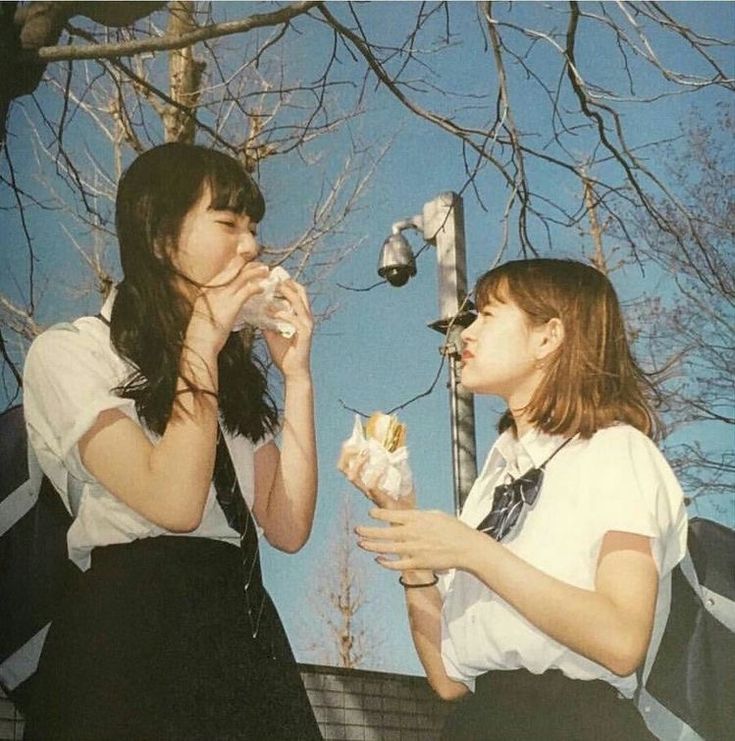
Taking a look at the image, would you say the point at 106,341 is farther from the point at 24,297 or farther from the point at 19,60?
the point at 19,60

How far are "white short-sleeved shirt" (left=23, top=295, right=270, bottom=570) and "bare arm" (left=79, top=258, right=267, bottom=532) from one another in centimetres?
2

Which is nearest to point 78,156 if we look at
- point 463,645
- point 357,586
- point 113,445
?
point 113,445

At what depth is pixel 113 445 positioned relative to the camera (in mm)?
1428

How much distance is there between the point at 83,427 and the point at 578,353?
77cm

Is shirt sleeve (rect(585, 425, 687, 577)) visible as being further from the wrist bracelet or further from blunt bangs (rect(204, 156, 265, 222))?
blunt bangs (rect(204, 156, 265, 222))

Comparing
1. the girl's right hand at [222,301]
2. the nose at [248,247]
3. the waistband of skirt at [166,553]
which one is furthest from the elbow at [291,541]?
the nose at [248,247]

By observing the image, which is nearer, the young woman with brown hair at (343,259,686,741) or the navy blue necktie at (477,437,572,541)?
the young woman with brown hair at (343,259,686,741)

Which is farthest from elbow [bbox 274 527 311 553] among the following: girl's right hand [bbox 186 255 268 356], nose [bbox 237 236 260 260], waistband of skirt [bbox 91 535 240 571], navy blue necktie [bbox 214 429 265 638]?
nose [bbox 237 236 260 260]

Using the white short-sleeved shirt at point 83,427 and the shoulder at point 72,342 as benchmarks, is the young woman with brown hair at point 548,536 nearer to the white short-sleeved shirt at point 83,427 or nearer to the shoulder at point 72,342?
the white short-sleeved shirt at point 83,427

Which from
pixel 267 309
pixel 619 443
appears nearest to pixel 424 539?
pixel 619 443

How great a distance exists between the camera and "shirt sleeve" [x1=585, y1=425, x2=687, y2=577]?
1461mm

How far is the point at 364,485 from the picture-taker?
5.22 feet

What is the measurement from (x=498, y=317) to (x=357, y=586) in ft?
1.64

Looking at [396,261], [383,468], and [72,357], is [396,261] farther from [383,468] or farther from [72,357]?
[72,357]
